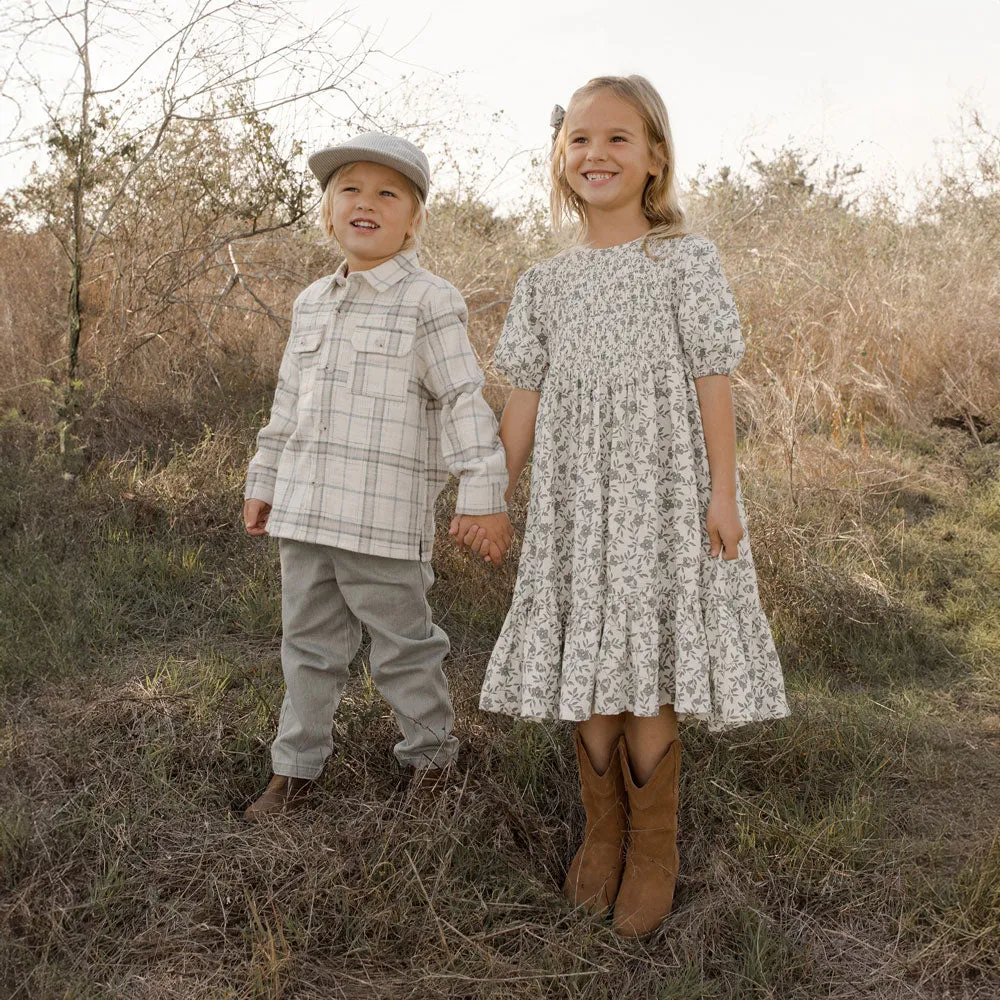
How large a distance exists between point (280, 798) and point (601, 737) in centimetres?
76

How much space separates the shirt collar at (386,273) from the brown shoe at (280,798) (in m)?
1.13

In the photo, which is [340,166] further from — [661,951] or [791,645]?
[791,645]

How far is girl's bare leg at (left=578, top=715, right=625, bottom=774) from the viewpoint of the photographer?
201 centimetres

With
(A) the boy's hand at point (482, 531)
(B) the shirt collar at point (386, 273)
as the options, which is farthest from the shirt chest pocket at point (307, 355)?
(A) the boy's hand at point (482, 531)

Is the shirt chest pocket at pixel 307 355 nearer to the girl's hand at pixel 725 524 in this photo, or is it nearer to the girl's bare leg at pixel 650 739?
the girl's hand at pixel 725 524

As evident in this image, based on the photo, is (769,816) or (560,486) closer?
(560,486)

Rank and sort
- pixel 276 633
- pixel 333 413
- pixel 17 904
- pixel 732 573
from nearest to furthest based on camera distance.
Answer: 1. pixel 17 904
2. pixel 732 573
3. pixel 333 413
4. pixel 276 633

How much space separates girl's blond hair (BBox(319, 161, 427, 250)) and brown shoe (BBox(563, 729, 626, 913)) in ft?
3.84

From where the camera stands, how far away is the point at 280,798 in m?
2.22

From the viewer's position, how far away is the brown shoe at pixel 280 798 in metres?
2.17

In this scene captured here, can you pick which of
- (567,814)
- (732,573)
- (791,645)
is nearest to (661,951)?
(567,814)

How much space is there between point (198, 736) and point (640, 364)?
1.42 m

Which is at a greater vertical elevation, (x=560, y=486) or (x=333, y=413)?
(x=333, y=413)

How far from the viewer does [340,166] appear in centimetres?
216
